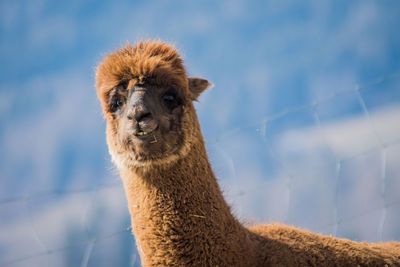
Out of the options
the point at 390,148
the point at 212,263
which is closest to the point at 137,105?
the point at 212,263

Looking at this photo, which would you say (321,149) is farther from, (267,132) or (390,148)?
(390,148)

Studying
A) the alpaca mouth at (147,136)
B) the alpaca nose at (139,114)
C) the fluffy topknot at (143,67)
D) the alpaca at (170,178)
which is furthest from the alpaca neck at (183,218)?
the fluffy topknot at (143,67)

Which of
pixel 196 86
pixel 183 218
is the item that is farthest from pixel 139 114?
pixel 196 86

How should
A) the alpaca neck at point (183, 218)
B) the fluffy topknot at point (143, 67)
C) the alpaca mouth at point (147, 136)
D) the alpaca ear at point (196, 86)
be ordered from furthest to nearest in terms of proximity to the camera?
the alpaca ear at point (196, 86) < the fluffy topknot at point (143, 67) < the alpaca mouth at point (147, 136) < the alpaca neck at point (183, 218)

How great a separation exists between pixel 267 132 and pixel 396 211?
175cm

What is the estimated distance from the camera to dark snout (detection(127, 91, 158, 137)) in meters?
1.50

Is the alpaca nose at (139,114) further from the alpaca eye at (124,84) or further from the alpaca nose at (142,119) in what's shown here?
the alpaca eye at (124,84)

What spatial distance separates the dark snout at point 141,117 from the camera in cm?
150

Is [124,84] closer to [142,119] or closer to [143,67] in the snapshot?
[143,67]


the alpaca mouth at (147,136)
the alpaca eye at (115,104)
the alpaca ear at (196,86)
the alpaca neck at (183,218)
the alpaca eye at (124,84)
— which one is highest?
the alpaca ear at (196,86)

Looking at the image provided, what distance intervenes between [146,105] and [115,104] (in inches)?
11.2

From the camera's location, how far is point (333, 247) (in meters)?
1.92

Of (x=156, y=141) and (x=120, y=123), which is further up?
(x=120, y=123)

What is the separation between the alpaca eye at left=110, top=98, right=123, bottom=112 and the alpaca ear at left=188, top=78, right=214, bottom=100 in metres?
0.46
